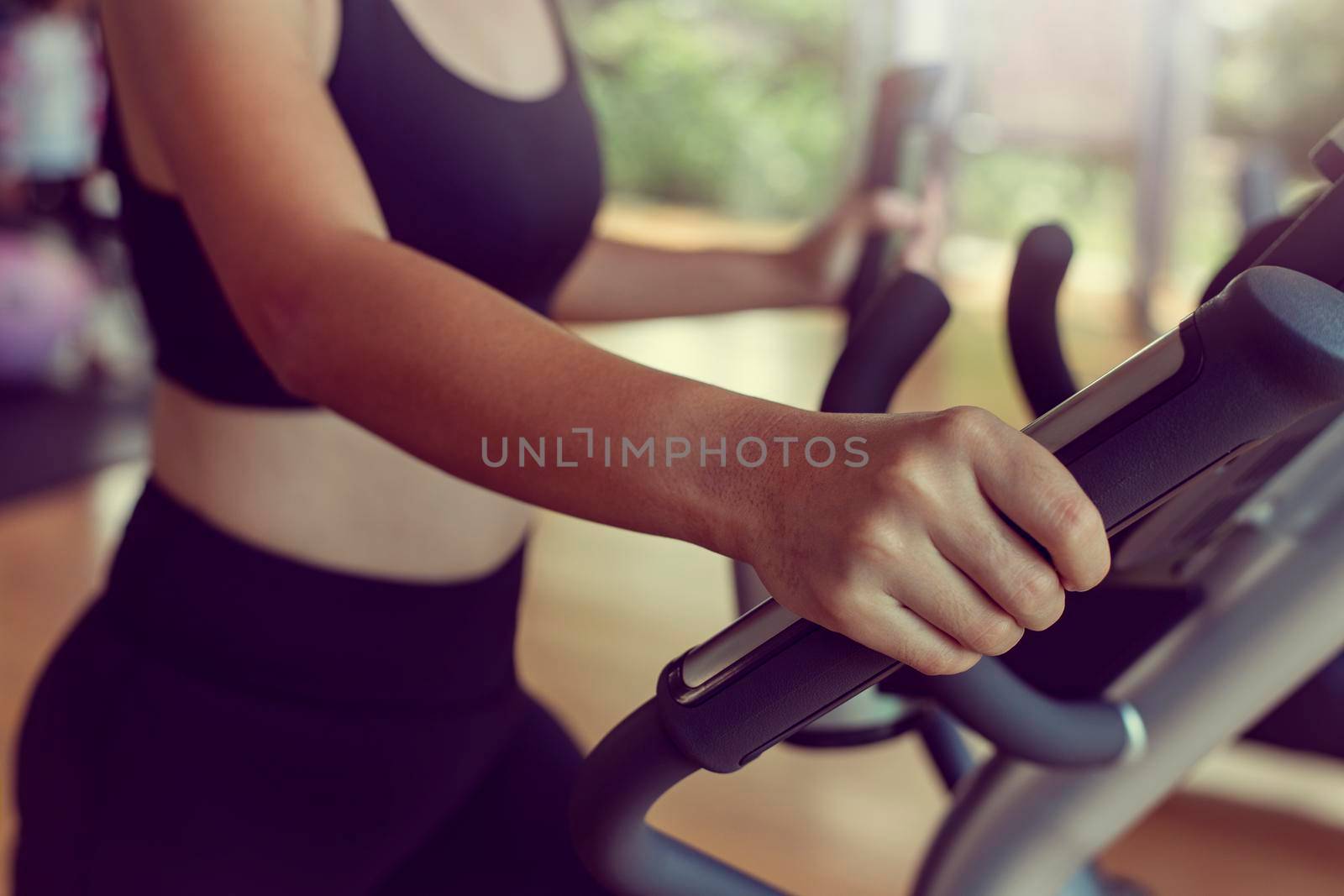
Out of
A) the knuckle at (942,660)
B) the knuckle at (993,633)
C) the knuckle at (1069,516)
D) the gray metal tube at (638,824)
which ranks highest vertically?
the knuckle at (1069,516)

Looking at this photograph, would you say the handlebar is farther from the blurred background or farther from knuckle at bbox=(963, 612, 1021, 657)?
the blurred background

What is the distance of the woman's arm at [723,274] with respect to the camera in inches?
41.1

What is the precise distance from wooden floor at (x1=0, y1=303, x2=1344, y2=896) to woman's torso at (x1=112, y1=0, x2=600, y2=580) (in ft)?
3.49

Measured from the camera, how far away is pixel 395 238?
0.78 metres

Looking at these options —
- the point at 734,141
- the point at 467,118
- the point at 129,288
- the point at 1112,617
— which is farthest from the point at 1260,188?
the point at 734,141

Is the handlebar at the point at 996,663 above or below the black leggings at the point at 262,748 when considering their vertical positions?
above

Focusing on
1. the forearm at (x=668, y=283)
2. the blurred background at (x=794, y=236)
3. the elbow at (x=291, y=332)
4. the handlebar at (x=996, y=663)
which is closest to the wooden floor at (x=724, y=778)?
the blurred background at (x=794, y=236)

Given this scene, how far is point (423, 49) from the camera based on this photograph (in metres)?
0.77

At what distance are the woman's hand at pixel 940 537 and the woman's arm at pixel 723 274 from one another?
67cm

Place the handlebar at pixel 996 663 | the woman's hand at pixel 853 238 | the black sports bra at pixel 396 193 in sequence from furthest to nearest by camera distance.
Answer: the woman's hand at pixel 853 238
the black sports bra at pixel 396 193
the handlebar at pixel 996 663

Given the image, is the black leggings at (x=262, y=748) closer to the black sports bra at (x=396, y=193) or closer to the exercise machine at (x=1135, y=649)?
the black sports bra at (x=396, y=193)

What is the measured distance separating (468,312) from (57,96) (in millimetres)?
4161

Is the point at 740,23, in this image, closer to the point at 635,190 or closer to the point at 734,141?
the point at 734,141

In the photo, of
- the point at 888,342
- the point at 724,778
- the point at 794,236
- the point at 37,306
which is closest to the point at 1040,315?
the point at 888,342
